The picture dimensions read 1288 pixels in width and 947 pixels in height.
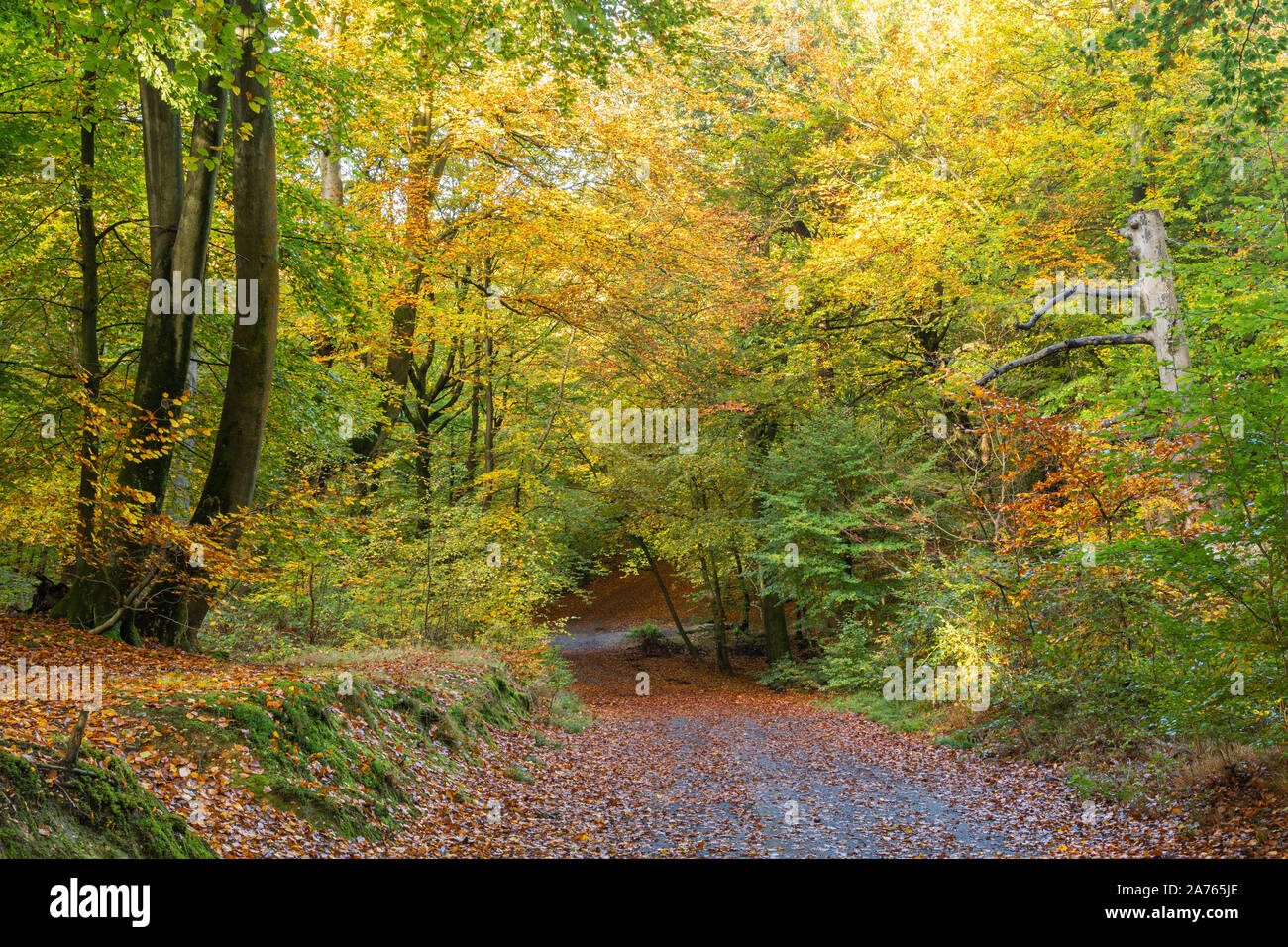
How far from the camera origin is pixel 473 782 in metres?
8.46

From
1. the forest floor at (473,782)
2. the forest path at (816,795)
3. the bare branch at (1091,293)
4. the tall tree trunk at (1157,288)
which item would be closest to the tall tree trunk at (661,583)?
the forest path at (816,795)

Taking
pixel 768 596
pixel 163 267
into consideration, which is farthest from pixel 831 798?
pixel 768 596

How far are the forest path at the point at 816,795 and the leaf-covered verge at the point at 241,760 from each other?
59.3 inches

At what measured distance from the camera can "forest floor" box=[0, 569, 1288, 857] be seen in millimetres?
5027

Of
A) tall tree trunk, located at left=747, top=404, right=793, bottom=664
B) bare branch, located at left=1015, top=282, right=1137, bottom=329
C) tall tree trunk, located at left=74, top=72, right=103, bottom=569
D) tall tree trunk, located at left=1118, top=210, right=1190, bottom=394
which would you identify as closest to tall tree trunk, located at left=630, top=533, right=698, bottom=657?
tall tree trunk, located at left=747, top=404, right=793, bottom=664

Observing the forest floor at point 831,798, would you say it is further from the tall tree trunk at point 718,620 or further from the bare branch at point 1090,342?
the tall tree trunk at point 718,620

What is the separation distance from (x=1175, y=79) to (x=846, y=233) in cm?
605

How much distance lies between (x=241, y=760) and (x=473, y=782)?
3.32 metres

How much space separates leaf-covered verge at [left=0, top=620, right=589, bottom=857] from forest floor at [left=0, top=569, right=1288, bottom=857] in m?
0.02

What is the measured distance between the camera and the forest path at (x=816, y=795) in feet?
21.9

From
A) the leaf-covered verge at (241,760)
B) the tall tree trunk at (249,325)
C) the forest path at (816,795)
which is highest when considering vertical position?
the tall tree trunk at (249,325)

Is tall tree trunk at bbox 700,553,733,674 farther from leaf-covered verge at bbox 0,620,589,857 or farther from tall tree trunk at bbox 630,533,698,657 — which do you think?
leaf-covered verge at bbox 0,620,589,857

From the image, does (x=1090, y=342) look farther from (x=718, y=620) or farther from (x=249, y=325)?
(x=718, y=620)
